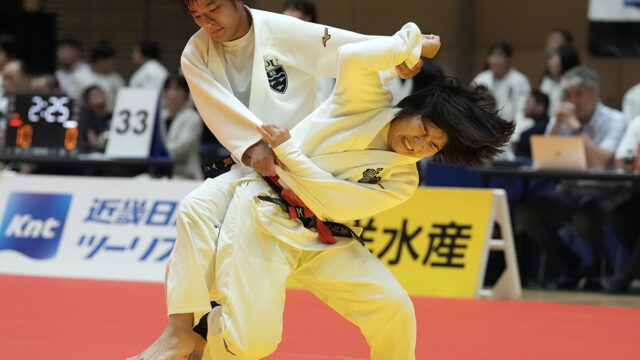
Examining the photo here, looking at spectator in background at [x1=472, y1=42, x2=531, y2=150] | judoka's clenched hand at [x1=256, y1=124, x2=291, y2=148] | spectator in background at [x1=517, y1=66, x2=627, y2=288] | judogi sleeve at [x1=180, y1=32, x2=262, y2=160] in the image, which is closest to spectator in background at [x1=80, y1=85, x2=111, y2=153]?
spectator in background at [x1=472, y1=42, x2=531, y2=150]

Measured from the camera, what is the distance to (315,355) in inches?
153

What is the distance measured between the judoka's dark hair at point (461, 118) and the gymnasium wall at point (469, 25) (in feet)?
31.5

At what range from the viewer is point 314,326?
4.69 m

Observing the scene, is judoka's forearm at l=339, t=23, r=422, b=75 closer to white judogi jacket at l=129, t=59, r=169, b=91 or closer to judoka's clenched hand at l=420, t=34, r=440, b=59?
judoka's clenched hand at l=420, t=34, r=440, b=59

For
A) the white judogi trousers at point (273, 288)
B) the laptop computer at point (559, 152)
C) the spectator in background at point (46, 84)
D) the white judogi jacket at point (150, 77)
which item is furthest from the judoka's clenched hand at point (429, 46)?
the white judogi jacket at point (150, 77)

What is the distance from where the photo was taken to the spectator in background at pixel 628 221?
6.67 m

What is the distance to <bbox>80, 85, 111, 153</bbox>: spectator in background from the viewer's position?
342 inches

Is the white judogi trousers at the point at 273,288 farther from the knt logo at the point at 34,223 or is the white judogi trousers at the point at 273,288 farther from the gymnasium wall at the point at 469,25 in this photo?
the gymnasium wall at the point at 469,25

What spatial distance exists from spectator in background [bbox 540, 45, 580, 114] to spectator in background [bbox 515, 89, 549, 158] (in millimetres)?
192

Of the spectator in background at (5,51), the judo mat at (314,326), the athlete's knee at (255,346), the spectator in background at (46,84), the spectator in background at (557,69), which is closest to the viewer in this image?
the athlete's knee at (255,346)

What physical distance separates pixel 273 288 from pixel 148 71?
7776 millimetres

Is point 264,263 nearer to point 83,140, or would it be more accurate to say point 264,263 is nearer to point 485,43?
point 83,140

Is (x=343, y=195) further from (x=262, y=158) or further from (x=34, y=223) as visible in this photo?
(x=34, y=223)

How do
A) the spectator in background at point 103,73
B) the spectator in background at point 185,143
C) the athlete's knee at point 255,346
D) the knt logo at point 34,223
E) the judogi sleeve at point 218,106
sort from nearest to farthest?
1. the athlete's knee at point 255,346
2. the judogi sleeve at point 218,106
3. the knt logo at point 34,223
4. the spectator in background at point 185,143
5. the spectator in background at point 103,73
